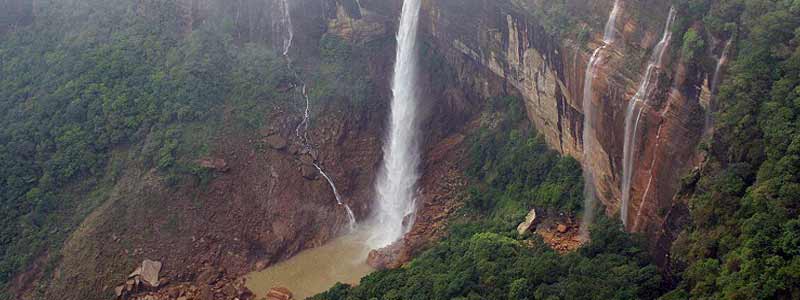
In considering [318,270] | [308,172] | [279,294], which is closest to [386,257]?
[318,270]

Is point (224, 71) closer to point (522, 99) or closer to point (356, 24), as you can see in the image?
point (356, 24)

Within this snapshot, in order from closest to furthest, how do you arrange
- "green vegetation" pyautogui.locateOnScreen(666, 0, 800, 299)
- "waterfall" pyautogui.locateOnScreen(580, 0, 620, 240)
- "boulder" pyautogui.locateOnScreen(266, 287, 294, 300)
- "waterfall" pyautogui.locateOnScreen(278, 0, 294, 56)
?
"green vegetation" pyautogui.locateOnScreen(666, 0, 800, 299) → "waterfall" pyautogui.locateOnScreen(580, 0, 620, 240) → "boulder" pyautogui.locateOnScreen(266, 287, 294, 300) → "waterfall" pyautogui.locateOnScreen(278, 0, 294, 56)

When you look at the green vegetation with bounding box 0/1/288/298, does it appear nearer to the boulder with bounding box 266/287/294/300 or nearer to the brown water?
the brown water

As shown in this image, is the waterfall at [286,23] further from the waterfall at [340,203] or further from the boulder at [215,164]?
the boulder at [215,164]

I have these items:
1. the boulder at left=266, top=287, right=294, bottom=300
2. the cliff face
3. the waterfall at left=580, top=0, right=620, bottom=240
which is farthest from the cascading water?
the waterfall at left=580, top=0, right=620, bottom=240

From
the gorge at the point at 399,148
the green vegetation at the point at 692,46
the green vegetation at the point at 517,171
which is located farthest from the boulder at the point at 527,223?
the green vegetation at the point at 692,46
